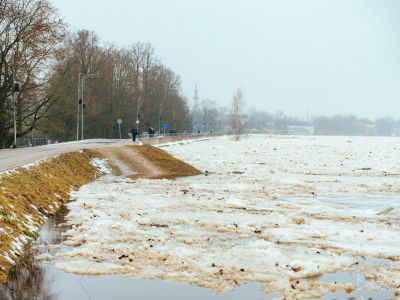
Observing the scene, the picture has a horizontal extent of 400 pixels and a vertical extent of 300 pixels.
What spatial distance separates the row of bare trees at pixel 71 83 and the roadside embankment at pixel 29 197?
13909 mm

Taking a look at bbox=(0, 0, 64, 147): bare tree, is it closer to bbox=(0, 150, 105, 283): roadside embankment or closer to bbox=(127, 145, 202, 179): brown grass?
bbox=(127, 145, 202, 179): brown grass

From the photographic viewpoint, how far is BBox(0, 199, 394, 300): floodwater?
9.29 m

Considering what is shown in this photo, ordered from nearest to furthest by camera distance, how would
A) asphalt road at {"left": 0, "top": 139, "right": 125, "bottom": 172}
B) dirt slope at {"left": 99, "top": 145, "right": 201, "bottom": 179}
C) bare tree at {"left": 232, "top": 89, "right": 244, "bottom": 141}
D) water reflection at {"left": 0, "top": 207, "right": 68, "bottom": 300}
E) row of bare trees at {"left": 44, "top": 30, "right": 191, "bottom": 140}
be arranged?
water reflection at {"left": 0, "top": 207, "right": 68, "bottom": 300}, asphalt road at {"left": 0, "top": 139, "right": 125, "bottom": 172}, dirt slope at {"left": 99, "top": 145, "right": 201, "bottom": 179}, row of bare trees at {"left": 44, "top": 30, "right": 191, "bottom": 140}, bare tree at {"left": 232, "top": 89, "right": 244, "bottom": 141}

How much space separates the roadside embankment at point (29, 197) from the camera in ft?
38.9

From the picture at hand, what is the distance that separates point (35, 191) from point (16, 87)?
2022cm

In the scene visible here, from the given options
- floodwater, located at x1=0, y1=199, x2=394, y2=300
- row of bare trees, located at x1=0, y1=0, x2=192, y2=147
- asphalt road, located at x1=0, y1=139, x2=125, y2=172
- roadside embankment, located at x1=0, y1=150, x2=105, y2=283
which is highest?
row of bare trees, located at x1=0, y1=0, x2=192, y2=147

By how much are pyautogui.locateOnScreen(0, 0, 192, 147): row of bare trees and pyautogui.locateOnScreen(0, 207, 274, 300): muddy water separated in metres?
30.2

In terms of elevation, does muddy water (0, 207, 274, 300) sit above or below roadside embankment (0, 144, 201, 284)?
below

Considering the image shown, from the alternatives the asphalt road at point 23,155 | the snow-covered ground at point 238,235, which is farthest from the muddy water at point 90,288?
the asphalt road at point 23,155

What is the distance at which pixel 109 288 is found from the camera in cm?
972

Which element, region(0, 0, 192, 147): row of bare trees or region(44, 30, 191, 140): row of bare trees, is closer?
region(0, 0, 192, 147): row of bare trees

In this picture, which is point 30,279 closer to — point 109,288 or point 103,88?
point 109,288

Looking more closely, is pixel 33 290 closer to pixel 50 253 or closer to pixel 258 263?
pixel 50 253

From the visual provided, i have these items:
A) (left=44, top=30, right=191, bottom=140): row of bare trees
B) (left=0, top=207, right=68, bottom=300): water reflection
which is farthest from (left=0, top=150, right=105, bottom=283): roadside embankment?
(left=44, top=30, right=191, bottom=140): row of bare trees
